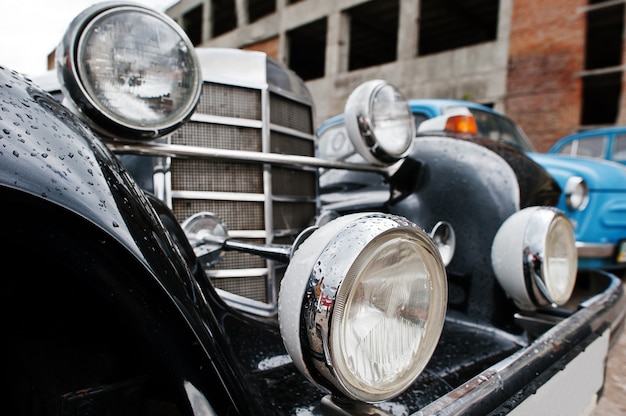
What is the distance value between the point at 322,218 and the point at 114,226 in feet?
3.66

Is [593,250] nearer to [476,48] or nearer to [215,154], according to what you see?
[215,154]

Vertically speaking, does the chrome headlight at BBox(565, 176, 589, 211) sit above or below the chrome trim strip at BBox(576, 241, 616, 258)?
above

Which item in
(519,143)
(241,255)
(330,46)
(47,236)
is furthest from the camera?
(330,46)

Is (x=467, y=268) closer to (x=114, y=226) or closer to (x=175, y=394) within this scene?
(x=175, y=394)

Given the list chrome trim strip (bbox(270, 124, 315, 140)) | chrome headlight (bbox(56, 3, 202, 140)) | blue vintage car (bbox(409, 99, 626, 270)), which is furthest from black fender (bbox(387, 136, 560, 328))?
blue vintage car (bbox(409, 99, 626, 270))

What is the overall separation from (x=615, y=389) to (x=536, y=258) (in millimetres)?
1260

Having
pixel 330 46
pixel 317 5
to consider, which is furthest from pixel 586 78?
pixel 317 5

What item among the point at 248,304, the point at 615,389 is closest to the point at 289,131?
the point at 248,304

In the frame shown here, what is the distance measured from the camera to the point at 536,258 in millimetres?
1364

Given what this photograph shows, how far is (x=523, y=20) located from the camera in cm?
1159

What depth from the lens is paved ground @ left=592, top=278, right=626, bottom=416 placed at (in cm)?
184

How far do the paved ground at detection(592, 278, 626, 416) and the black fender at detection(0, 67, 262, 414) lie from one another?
5.22 ft

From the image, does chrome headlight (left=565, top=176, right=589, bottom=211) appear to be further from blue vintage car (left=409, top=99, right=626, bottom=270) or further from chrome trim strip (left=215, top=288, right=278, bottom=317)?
chrome trim strip (left=215, top=288, right=278, bottom=317)

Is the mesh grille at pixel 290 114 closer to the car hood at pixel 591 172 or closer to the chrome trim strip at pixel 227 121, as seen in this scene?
the chrome trim strip at pixel 227 121
